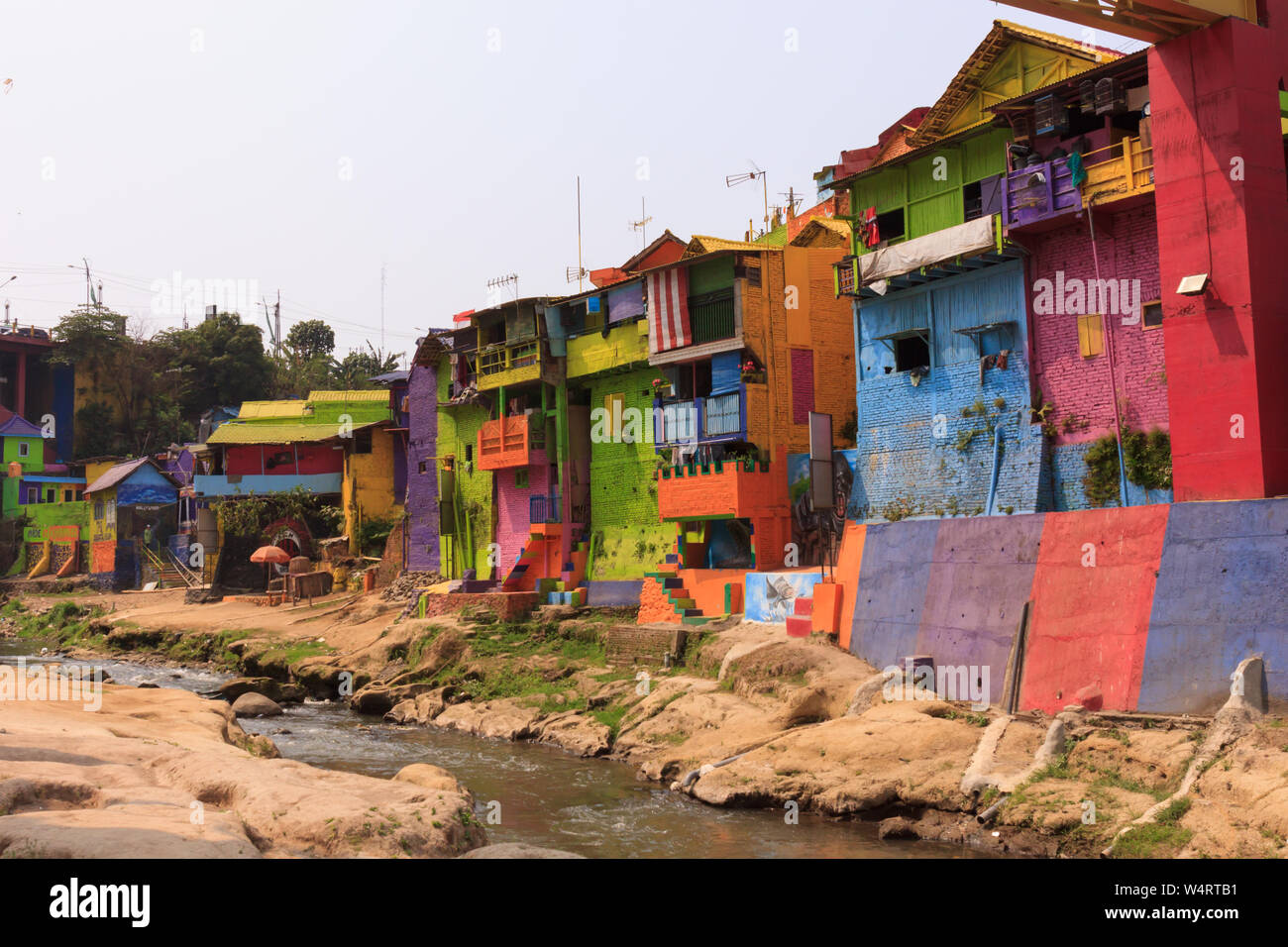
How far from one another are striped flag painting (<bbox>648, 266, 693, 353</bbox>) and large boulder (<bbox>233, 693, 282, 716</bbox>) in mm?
15375

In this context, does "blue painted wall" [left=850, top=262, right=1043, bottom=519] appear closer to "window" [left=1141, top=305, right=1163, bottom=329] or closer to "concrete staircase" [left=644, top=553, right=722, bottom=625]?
"window" [left=1141, top=305, right=1163, bottom=329]

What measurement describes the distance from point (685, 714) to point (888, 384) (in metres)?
10.2

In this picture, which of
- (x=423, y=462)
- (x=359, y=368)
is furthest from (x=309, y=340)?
(x=423, y=462)

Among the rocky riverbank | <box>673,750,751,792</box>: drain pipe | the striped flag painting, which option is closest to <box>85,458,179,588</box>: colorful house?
the rocky riverbank

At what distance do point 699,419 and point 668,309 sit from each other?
13.1 feet

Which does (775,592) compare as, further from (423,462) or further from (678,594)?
(423,462)

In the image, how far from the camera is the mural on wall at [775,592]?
2705cm

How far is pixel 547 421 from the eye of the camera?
3988cm

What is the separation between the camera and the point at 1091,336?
78.9 ft

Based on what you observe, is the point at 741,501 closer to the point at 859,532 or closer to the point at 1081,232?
the point at 859,532

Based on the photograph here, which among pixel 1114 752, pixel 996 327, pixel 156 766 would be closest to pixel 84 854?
pixel 156 766

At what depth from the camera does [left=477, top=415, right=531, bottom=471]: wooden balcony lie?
3959cm

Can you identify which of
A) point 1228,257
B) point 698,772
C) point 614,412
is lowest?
point 698,772

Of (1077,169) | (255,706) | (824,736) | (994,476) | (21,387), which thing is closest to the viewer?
(824,736)
